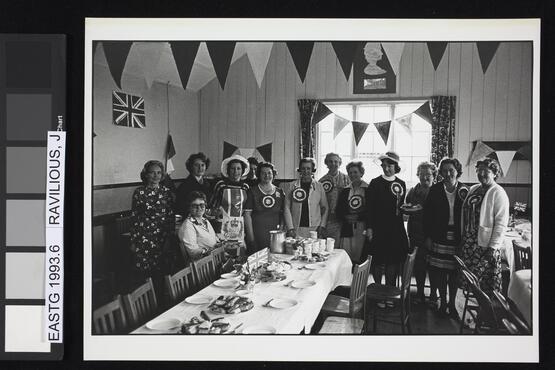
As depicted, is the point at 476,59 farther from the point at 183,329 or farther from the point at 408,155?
the point at 183,329

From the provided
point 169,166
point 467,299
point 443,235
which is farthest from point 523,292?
point 169,166

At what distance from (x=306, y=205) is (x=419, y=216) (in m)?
0.44

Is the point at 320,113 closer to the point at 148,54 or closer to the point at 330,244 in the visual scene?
the point at 330,244

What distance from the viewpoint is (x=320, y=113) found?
82.4 inches

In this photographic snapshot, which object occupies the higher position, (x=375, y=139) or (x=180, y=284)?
(x=375, y=139)

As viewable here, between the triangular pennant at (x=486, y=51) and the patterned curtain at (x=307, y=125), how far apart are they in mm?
652

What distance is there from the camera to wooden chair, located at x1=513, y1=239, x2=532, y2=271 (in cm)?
211

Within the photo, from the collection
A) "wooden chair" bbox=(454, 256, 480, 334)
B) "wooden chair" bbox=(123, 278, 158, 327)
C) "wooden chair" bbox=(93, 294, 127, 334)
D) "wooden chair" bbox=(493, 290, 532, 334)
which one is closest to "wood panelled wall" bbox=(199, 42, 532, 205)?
"wooden chair" bbox=(454, 256, 480, 334)

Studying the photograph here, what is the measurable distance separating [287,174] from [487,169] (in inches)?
30.4

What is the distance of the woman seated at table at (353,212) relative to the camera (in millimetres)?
2109

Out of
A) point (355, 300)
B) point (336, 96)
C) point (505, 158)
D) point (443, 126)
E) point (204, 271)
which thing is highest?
point (336, 96)

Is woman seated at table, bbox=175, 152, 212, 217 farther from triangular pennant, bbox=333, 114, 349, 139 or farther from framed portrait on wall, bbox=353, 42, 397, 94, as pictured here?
framed portrait on wall, bbox=353, 42, 397, 94

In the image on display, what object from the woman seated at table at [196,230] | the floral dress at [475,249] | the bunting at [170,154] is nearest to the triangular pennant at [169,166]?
the bunting at [170,154]

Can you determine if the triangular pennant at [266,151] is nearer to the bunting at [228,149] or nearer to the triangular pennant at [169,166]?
the bunting at [228,149]
